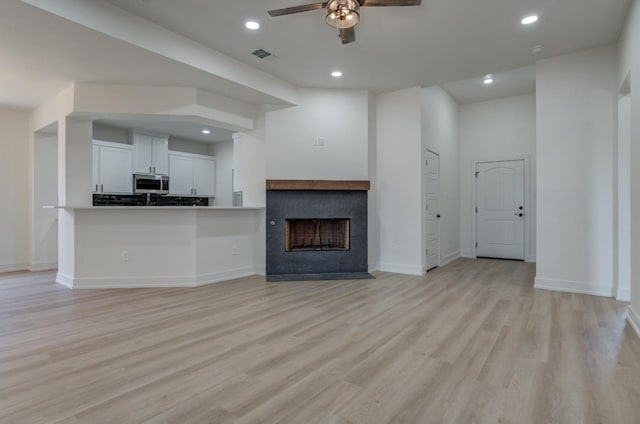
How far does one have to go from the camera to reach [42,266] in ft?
19.5

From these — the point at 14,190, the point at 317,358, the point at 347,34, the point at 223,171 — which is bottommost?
the point at 317,358

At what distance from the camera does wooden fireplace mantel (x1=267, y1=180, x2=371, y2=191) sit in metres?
5.11

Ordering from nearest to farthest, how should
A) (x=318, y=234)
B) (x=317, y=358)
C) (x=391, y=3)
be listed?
(x=317, y=358), (x=391, y=3), (x=318, y=234)

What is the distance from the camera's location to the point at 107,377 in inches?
82.6

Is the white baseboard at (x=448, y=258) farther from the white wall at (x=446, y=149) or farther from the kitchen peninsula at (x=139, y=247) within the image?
the kitchen peninsula at (x=139, y=247)

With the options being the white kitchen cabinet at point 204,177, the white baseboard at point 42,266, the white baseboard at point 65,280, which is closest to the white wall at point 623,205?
the white baseboard at point 65,280

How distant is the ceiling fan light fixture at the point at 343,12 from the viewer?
2.71 meters

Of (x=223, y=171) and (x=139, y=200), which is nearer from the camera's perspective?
(x=139, y=200)

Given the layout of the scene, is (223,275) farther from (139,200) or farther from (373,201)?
(139,200)

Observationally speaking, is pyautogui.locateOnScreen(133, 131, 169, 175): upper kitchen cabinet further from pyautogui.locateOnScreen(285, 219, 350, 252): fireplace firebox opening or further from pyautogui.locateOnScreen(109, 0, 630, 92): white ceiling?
pyautogui.locateOnScreen(109, 0, 630, 92): white ceiling

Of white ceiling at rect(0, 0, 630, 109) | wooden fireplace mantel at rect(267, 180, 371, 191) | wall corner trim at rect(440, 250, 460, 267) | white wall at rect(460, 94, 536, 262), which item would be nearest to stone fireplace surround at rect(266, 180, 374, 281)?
wooden fireplace mantel at rect(267, 180, 371, 191)

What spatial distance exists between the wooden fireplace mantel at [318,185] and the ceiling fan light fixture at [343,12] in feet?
8.39

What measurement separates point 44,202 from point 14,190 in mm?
476

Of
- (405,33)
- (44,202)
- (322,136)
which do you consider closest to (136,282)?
(44,202)
